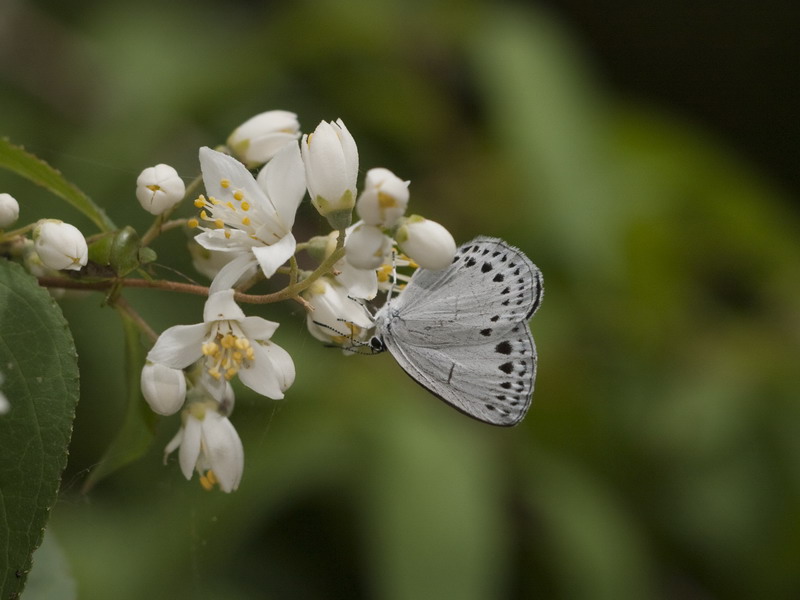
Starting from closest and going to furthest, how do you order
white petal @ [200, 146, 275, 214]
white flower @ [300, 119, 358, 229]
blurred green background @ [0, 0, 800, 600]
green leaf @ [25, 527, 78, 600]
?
white flower @ [300, 119, 358, 229] → white petal @ [200, 146, 275, 214] → green leaf @ [25, 527, 78, 600] → blurred green background @ [0, 0, 800, 600]

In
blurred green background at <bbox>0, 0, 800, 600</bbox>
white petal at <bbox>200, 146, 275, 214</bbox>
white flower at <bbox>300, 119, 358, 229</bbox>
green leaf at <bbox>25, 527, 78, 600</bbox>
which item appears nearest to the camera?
white flower at <bbox>300, 119, 358, 229</bbox>

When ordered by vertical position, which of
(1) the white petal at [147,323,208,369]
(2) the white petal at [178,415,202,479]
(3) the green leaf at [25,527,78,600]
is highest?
(1) the white petal at [147,323,208,369]

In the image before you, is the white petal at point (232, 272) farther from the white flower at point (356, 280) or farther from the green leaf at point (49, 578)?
the green leaf at point (49, 578)

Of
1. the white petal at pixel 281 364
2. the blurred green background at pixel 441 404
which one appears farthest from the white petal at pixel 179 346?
the blurred green background at pixel 441 404

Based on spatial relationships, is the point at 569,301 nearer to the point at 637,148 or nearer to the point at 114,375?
the point at 637,148

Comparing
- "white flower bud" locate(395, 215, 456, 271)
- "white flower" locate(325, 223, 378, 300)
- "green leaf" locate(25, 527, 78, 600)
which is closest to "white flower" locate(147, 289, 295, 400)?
"white flower" locate(325, 223, 378, 300)

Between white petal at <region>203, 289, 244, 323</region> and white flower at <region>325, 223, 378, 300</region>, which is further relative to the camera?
white flower at <region>325, 223, 378, 300</region>

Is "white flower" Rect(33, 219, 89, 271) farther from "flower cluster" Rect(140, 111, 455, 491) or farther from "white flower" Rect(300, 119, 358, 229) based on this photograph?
"white flower" Rect(300, 119, 358, 229)
